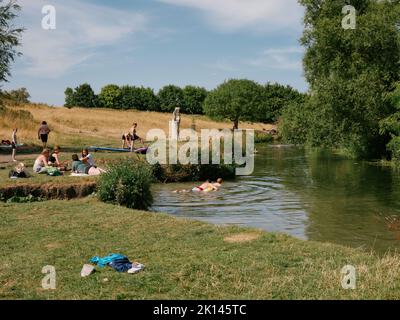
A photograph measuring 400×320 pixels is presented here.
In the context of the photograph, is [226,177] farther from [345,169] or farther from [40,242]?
[40,242]

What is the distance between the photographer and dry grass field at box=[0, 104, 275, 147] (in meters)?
47.8

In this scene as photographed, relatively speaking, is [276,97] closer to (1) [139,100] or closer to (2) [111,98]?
(1) [139,100]

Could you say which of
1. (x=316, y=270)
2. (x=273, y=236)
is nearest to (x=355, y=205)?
(x=273, y=236)

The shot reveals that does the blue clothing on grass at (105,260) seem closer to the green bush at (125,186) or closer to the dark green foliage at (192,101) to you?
the green bush at (125,186)

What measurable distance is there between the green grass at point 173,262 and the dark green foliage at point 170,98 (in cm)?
9455

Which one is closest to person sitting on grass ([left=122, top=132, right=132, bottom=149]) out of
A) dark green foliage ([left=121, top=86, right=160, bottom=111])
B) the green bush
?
the green bush

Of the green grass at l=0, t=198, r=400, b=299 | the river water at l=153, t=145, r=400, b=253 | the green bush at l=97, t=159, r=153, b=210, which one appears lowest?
the river water at l=153, t=145, r=400, b=253

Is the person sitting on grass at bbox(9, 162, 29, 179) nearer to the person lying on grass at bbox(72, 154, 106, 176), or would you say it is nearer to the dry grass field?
the person lying on grass at bbox(72, 154, 106, 176)

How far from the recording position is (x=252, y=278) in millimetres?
8828

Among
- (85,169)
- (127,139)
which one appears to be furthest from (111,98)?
(85,169)

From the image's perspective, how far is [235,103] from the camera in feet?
271

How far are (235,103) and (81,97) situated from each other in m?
39.5

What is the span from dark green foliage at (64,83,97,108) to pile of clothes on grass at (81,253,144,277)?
332 feet
